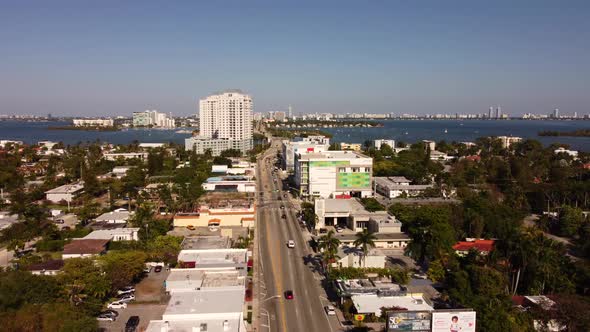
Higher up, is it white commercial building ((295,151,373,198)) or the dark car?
white commercial building ((295,151,373,198))

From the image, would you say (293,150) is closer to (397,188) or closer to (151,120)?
(397,188)

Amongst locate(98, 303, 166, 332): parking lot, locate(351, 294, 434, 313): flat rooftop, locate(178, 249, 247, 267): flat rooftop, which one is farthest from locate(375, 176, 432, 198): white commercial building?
locate(98, 303, 166, 332): parking lot

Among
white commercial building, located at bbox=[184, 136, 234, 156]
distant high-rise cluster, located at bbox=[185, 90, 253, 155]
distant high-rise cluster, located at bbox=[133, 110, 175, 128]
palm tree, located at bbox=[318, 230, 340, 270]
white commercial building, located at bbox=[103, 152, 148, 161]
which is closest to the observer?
palm tree, located at bbox=[318, 230, 340, 270]

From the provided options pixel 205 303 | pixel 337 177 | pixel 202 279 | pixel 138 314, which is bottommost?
pixel 138 314

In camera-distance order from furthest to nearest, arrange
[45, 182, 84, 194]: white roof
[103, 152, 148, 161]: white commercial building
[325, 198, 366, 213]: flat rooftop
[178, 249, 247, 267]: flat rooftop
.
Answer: [103, 152, 148, 161]: white commercial building
[45, 182, 84, 194]: white roof
[325, 198, 366, 213]: flat rooftop
[178, 249, 247, 267]: flat rooftop

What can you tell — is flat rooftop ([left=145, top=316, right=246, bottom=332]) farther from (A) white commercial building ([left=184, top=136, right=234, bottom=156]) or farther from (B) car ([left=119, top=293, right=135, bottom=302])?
(A) white commercial building ([left=184, top=136, right=234, bottom=156])

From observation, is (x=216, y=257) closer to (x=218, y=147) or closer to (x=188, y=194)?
(x=188, y=194)

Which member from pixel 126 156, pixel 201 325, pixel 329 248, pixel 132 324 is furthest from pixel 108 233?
pixel 126 156

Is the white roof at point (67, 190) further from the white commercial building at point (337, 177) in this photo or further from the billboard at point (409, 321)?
the billboard at point (409, 321)
